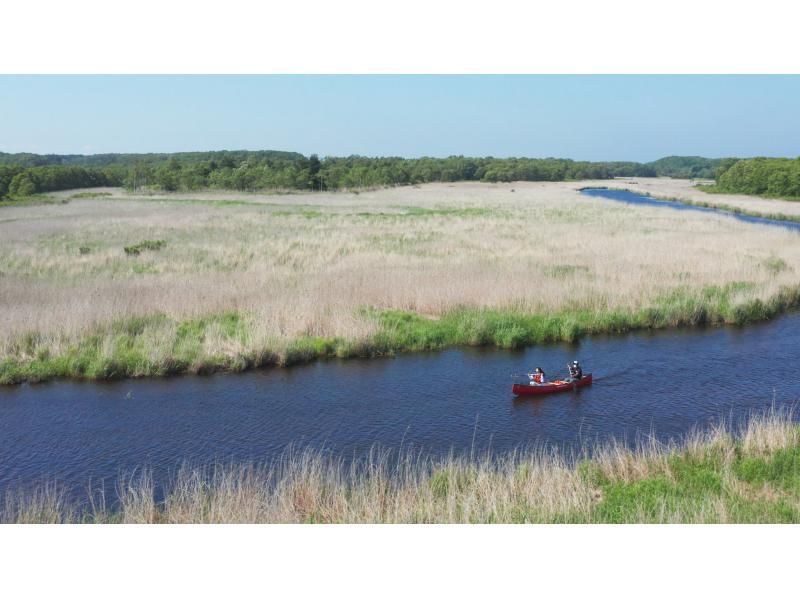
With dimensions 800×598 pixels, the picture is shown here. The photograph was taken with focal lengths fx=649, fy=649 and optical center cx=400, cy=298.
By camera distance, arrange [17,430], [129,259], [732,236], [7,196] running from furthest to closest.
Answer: [7,196] < [732,236] < [129,259] < [17,430]

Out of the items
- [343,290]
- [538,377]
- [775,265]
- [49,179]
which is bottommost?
[538,377]

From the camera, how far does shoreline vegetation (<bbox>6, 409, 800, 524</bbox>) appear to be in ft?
31.5

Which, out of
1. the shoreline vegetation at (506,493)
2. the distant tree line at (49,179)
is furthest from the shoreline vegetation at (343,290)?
the distant tree line at (49,179)

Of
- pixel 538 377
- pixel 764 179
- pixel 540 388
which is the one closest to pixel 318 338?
pixel 538 377

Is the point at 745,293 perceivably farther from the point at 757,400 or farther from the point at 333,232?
the point at 333,232

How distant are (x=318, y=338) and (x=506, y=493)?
12.0 meters

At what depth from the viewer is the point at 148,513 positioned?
10406mm

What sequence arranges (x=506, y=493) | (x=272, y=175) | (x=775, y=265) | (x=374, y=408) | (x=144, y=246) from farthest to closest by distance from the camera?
(x=272, y=175), (x=144, y=246), (x=775, y=265), (x=374, y=408), (x=506, y=493)

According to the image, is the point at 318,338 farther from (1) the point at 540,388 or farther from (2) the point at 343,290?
(1) the point at 540,388

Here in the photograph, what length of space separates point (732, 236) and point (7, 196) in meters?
82.5

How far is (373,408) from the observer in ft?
54.5


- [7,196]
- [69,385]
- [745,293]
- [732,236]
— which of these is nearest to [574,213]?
[732,236]

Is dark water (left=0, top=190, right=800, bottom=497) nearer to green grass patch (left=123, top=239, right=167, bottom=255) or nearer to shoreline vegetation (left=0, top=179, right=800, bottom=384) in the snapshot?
shoreline vegetation (left=0, top=179, right=800, bottom=384)

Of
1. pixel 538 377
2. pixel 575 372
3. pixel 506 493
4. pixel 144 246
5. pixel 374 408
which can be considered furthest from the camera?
pixel 144 246
